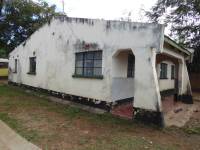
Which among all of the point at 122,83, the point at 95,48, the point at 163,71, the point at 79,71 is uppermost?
the point at 95,48

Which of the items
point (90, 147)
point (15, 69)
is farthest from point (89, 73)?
point (15, 69)

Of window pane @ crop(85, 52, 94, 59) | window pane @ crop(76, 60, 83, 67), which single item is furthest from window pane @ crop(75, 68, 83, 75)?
window pane @ crop(85, 52, 94, 59)

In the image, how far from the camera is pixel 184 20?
22.3 m

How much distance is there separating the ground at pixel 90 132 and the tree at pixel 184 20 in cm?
1334

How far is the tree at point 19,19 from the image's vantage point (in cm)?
2711

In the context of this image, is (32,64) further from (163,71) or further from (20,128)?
(20,128)

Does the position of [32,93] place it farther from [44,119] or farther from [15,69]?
[44,119]

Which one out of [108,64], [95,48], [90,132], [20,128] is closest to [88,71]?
[95,48]

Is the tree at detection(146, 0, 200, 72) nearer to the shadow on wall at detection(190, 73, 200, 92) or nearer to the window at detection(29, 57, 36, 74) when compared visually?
the shadow on wall at detection(190, 73, 200, 92)

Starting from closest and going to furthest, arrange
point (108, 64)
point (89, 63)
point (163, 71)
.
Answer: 1. point (108, 64)
2. point (89, 63)
3. point (163, 71)

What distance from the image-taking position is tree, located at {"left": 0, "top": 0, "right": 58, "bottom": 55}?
27109mm

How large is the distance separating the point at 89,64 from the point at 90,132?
416 centimetres

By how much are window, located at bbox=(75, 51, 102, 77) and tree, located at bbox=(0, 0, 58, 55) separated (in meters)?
17.2

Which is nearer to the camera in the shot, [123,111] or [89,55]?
[123,111]
